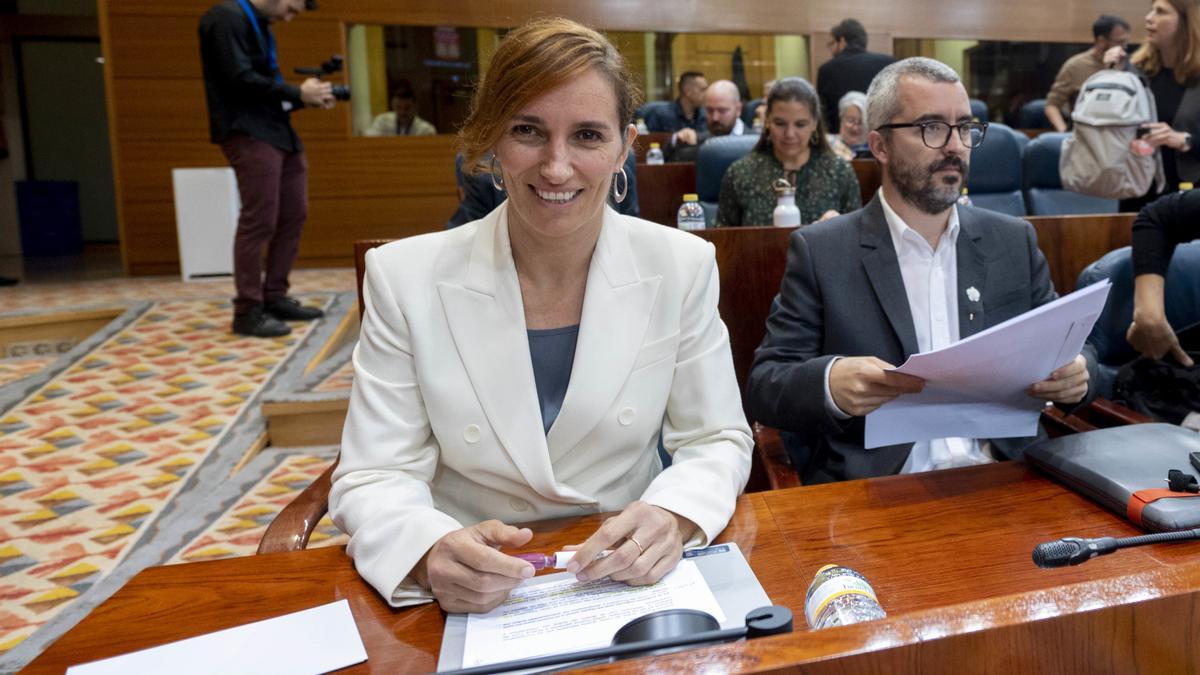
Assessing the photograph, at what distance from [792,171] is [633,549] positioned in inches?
108

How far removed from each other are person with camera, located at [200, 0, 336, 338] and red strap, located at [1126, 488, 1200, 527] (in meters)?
3.66

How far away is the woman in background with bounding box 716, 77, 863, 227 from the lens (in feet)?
11.1

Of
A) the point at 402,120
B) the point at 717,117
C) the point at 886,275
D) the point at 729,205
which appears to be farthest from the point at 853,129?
the point at 402,120

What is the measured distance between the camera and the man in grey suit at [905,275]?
1.58 metres

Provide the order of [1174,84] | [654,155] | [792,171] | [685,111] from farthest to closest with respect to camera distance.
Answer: [685,111] < [654,155] < [792,171] < [1174,84]

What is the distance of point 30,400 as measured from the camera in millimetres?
3471

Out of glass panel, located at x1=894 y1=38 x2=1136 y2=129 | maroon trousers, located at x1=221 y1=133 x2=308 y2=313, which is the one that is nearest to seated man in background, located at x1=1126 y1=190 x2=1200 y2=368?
maroon trousers, located at x1=221 y1=133 x2=308 y2=313

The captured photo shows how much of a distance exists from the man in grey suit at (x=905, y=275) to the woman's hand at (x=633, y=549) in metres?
0.61

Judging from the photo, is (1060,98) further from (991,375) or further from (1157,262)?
(991,375)

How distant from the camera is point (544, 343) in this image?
123cm

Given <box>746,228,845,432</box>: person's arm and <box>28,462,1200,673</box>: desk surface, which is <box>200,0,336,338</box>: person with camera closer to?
<box>746,228,845,432</box>: person's arm

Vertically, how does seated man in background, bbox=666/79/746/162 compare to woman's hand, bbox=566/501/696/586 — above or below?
above

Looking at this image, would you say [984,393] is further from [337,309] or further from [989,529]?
[337,309]

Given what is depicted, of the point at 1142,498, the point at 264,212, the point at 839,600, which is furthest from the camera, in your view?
the point at 264,212
